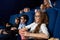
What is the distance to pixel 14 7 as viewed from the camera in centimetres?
261

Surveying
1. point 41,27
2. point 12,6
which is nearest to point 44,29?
point 41,27

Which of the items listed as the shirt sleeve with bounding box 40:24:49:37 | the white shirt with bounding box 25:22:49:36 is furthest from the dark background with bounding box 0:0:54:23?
the shirt sleeve with bounding box 40:24:49:37

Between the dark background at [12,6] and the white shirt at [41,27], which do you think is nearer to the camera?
the white shirt at [41,27]

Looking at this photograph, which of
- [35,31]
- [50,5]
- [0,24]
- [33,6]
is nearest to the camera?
[35,31]

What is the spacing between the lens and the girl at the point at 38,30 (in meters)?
1.59

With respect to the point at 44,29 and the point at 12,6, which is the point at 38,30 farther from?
the point at 12,6

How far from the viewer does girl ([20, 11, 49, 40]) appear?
1591 mm

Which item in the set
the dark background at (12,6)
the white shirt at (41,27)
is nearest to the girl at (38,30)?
the white shirt at (41,27)

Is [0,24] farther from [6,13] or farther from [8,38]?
[8,38]

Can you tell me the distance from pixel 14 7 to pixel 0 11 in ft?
0.74

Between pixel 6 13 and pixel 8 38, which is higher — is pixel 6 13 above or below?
above

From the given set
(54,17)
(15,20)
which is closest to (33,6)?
Answer: (15,20)

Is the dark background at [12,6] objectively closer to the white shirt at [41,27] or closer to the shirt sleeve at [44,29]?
the white shirt at [41,27]

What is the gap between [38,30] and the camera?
1.69 meters
